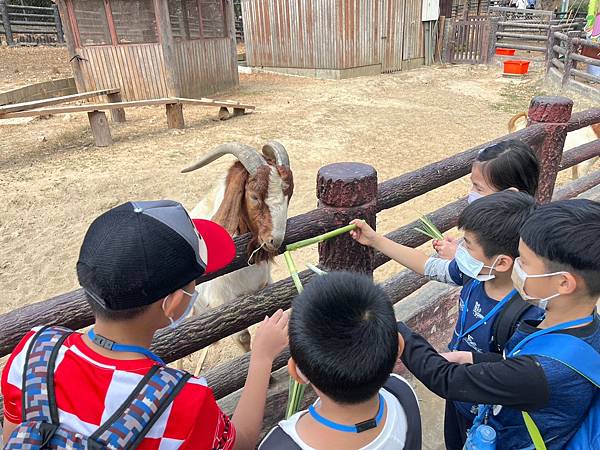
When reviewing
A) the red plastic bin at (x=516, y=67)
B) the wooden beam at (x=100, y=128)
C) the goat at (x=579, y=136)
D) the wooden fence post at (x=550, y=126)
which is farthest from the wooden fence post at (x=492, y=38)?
the wooden fence post at (x=550, y=126)

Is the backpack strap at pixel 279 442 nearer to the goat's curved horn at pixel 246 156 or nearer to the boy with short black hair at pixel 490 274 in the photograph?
the boy with short black hair at pixel 490 274

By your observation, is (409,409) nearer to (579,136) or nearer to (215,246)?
(215,246)

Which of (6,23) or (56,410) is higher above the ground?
(6,23)

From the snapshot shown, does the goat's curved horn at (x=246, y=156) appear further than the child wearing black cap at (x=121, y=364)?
Yes

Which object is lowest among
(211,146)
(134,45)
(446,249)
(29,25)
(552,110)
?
(211,146)

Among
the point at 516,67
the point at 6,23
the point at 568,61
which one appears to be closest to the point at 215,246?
the point at 568,61

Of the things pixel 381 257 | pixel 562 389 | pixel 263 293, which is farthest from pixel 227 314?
pixel 562 389

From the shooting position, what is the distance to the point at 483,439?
5.08ft

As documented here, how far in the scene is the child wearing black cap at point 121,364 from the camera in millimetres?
1027

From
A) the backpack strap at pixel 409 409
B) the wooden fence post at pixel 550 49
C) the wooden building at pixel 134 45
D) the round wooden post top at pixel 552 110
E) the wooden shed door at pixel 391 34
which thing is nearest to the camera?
the backpack strap at pixel 409 409

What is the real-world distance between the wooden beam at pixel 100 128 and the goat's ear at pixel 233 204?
7413 mm

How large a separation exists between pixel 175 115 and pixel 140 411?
387 inches

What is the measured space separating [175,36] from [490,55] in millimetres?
12639

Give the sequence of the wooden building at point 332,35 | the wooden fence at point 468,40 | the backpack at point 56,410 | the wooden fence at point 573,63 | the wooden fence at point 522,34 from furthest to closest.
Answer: the wooden fence at point 468,40, the wooden fence at point 522,34, the wooden building at point 332,35, the wooden fence at point 573,63, the backpack at point 56,410
